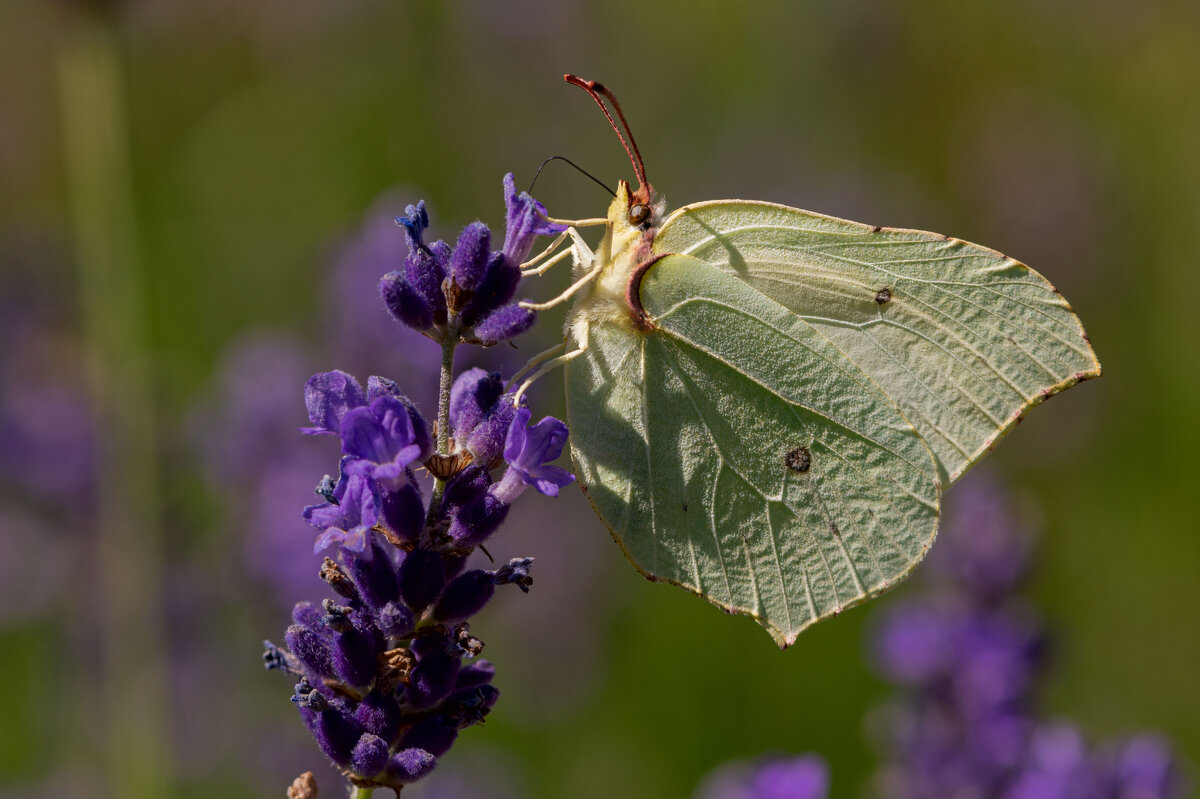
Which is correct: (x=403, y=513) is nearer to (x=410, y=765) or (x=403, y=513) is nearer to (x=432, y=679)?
(x=432, y=679)

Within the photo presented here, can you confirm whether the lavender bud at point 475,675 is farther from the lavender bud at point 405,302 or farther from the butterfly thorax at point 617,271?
the butterfly thorax at point 617,271

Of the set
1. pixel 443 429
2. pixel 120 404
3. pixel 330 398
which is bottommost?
pixel 443 429

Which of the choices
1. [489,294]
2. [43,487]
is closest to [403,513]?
[489,294]

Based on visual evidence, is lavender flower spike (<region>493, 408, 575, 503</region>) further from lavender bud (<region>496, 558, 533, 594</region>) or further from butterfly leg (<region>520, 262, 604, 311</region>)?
butterfly leg (<region>520, 262, 604, 311</region>)

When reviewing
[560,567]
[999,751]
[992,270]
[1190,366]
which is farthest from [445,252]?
[1190,366]

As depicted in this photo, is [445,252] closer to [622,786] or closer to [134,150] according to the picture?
[622,786]

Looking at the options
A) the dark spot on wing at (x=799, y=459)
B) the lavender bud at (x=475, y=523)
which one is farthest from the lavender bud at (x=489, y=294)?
the dark spot on wing at (x=799, y=459)
